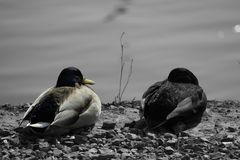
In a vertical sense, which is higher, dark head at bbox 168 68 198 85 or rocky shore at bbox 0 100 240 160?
dark head at bbox 168 68 198 85

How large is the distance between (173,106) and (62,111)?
5.28 feet

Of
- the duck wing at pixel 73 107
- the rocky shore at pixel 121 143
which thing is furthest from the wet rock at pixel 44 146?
the duck wing at pixel 73 107

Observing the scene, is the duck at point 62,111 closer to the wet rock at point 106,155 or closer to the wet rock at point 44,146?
the wet rock at point 44,146

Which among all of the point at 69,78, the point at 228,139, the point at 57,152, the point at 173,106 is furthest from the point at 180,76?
the point at 57,152

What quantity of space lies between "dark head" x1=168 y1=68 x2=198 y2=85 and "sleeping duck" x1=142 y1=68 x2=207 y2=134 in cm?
7

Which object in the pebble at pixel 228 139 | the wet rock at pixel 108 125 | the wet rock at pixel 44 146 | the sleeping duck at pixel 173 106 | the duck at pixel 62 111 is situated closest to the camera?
the wet rock at pixel 44 146

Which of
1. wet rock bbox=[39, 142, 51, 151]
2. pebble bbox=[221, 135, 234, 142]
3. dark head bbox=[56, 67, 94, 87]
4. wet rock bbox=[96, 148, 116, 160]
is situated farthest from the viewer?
dark head bbox=[56, 67, 94, 87]

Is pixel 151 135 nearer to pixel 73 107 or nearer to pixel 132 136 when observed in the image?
pixel 132 136

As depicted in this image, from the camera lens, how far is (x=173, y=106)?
10000mm

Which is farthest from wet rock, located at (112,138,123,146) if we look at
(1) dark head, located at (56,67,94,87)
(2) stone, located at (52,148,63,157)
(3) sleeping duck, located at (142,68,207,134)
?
(1) dark head, located at (56,67,94,87)

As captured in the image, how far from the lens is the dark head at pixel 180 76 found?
1093cm

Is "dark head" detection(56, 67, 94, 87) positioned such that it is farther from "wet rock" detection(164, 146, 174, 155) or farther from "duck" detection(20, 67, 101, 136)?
"wet rock" detection(164, 146, 174, 155)

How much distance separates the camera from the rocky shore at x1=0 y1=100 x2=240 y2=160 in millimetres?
8562

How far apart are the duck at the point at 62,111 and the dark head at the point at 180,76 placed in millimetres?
1437
